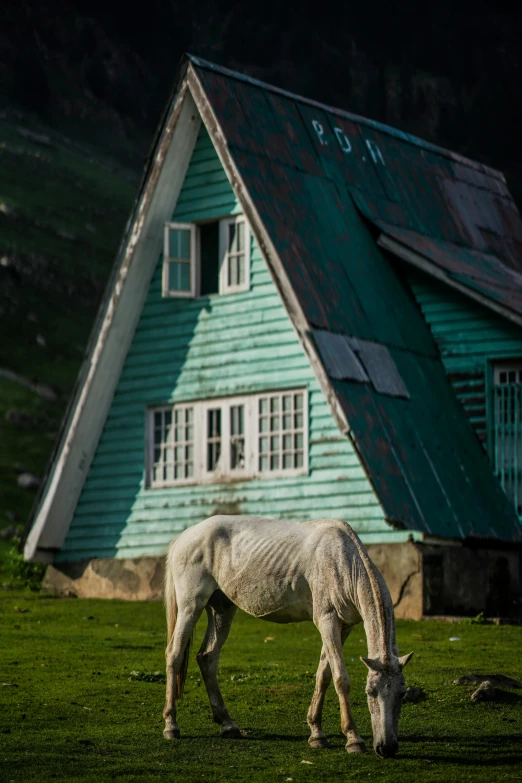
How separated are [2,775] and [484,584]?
14434 millimetres

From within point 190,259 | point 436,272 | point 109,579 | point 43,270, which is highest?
point 43,270

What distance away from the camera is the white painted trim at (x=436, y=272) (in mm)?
26234

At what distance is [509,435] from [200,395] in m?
5.61

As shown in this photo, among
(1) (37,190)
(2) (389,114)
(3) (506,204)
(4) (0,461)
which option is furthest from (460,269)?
(2) (389,114)

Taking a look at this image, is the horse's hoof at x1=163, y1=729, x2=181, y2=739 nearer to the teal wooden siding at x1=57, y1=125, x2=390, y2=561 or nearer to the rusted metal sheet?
the teal wooden siding at x1=57, y1=125, x2=390, y2=561

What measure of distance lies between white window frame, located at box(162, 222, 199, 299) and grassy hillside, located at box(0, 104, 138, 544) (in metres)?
17.0

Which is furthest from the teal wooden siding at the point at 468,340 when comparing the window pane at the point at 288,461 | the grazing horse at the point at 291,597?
the grazing horse at the point at 291,597

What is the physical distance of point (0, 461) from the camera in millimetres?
49812

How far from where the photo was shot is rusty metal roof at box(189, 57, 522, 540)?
974 inches

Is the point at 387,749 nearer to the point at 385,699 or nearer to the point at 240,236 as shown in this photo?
the point at 385,699

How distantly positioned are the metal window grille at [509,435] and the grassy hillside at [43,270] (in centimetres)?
2006

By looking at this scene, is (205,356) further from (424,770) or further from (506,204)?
(424,770)

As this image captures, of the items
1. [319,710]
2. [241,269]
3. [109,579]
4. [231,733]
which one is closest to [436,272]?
[241,269]

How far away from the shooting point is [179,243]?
28.1 metres
